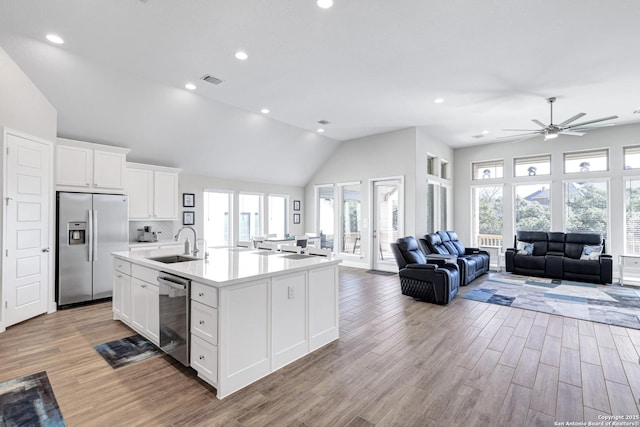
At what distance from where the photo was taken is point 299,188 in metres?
9.50

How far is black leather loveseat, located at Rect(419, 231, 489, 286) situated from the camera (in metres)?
5.89

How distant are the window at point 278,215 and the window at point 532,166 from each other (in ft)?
21.1

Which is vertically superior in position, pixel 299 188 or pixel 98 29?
pixel 98 29

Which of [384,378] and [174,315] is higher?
[174,315]

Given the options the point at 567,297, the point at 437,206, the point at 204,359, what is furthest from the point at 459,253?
the point at 204,359

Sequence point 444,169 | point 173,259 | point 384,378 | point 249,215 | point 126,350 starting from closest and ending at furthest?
point 384,378 → point 126,350 → point 173,259 → point 249,215 → point 444,169

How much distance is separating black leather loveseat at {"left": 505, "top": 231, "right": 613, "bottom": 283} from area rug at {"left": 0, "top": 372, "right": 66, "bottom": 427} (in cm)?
823

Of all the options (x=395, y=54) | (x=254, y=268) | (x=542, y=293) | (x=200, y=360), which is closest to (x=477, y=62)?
(x=395, y=54)

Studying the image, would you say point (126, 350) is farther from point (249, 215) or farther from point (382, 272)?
point (382, 272)

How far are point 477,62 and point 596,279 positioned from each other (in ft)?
17.9

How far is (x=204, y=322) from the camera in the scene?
95.2 inches

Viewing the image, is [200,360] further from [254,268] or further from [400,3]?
[400,3]

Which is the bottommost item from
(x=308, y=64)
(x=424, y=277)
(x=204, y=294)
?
(x=424, y=277)

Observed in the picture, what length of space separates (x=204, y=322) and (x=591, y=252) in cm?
772
